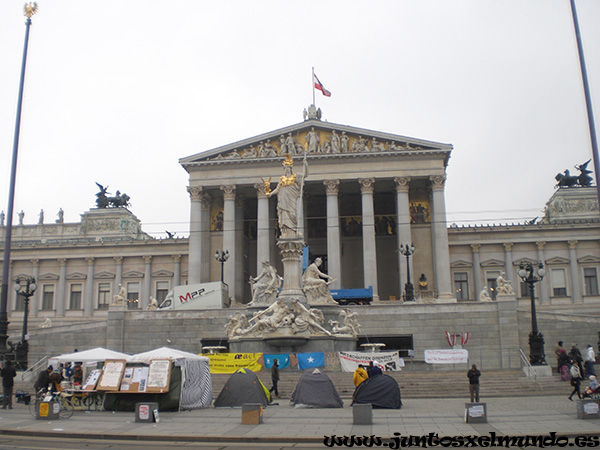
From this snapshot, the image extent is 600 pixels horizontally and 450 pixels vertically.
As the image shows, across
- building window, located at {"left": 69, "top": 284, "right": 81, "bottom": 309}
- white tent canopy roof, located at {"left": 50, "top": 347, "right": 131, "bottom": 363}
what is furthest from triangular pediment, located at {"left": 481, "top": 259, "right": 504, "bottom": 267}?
white tent canopy roof, located at {"left": 50, "top": 347, "right": 131, "bottom": 363}

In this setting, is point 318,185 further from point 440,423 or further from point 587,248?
point 440,423

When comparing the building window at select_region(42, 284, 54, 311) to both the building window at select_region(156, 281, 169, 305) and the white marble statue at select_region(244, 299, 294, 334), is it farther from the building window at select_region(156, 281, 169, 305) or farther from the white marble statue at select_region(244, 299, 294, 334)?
the white marble statue at select_region(244, 299, 294, 334)

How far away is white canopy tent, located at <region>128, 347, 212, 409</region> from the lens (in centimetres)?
2403

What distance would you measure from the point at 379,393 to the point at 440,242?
1552 inches

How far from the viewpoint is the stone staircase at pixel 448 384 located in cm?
2864

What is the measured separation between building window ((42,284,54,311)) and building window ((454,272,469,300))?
46.1 m

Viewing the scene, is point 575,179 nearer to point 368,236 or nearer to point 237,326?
point 368,236

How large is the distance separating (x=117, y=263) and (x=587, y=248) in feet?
171

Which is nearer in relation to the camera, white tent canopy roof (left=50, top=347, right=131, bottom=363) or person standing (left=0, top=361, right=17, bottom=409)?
person standing (left=0, top=361, right=17, bottom=409)

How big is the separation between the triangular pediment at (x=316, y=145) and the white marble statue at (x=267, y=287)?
83.3 ft

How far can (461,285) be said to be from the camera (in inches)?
2805

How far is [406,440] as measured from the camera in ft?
48.4

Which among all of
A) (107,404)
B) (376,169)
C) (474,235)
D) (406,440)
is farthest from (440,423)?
(474,235)

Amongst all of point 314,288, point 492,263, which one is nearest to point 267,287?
point 314,288
